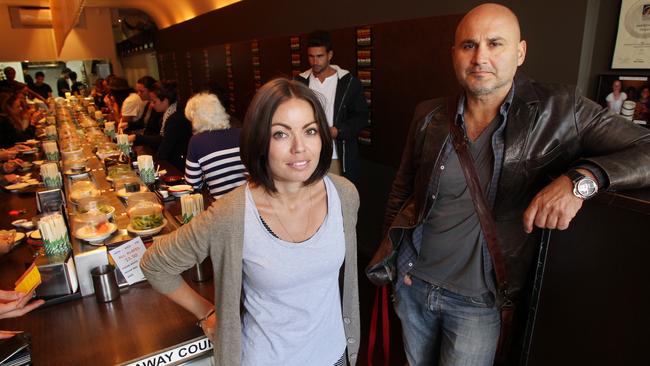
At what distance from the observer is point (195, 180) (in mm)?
3023

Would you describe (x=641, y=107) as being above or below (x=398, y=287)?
above

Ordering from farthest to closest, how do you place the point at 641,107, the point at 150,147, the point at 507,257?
the point at 150,147
the point at 641,107
the point at 507,257

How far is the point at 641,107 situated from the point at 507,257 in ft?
3.53


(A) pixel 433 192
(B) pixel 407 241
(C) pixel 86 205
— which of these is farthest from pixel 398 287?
(C) pixel 86 205

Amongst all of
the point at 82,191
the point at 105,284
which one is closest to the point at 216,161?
the point at 82,191

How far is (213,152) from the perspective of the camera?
293 cm

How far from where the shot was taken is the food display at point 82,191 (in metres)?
2.42

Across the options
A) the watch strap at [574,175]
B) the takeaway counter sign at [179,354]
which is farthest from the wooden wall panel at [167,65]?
the watch strap at [574,175]

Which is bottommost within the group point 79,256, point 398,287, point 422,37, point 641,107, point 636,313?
point 398,287

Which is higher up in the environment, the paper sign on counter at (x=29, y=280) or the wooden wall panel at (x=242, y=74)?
the wooden wall panel at (x=242, y=74)

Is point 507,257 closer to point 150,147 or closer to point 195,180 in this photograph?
point 195,180

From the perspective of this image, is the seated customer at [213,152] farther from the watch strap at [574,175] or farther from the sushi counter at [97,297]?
the watch strap at [574,175]

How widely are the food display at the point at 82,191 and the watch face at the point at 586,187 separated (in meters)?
2.35

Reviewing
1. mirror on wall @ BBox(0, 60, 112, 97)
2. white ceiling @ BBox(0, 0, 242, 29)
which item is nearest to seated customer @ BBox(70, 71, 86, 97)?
mirror on wall @ BBox(0, 60, 112, 97)
